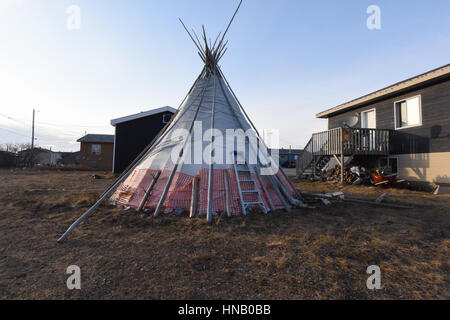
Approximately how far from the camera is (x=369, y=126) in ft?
37.9

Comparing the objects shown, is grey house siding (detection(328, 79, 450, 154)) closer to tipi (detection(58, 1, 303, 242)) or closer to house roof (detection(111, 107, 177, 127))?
tipi (detection(58, 1, 303, 242))

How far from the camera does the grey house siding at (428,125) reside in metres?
8.02

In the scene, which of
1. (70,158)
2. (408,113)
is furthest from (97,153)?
(408,113)

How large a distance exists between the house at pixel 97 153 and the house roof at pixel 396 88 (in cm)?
2307

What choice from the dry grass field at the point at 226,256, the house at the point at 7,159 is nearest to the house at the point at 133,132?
the dry grass field at the point at 226,256

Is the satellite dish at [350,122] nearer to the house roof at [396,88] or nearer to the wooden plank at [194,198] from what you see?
the house roof at [396,88]

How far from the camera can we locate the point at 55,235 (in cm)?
370

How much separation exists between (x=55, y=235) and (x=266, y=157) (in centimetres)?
514

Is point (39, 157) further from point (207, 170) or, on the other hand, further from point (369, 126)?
point (369, 126)

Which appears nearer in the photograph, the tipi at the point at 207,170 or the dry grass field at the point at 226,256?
the dry grass field at the point at 226,256

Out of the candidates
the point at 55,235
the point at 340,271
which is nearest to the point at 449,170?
the point at 340,271

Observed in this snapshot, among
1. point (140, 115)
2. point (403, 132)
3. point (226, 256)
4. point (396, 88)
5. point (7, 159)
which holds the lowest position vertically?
point (226, 256)

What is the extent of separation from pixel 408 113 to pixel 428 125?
1.24 metres
